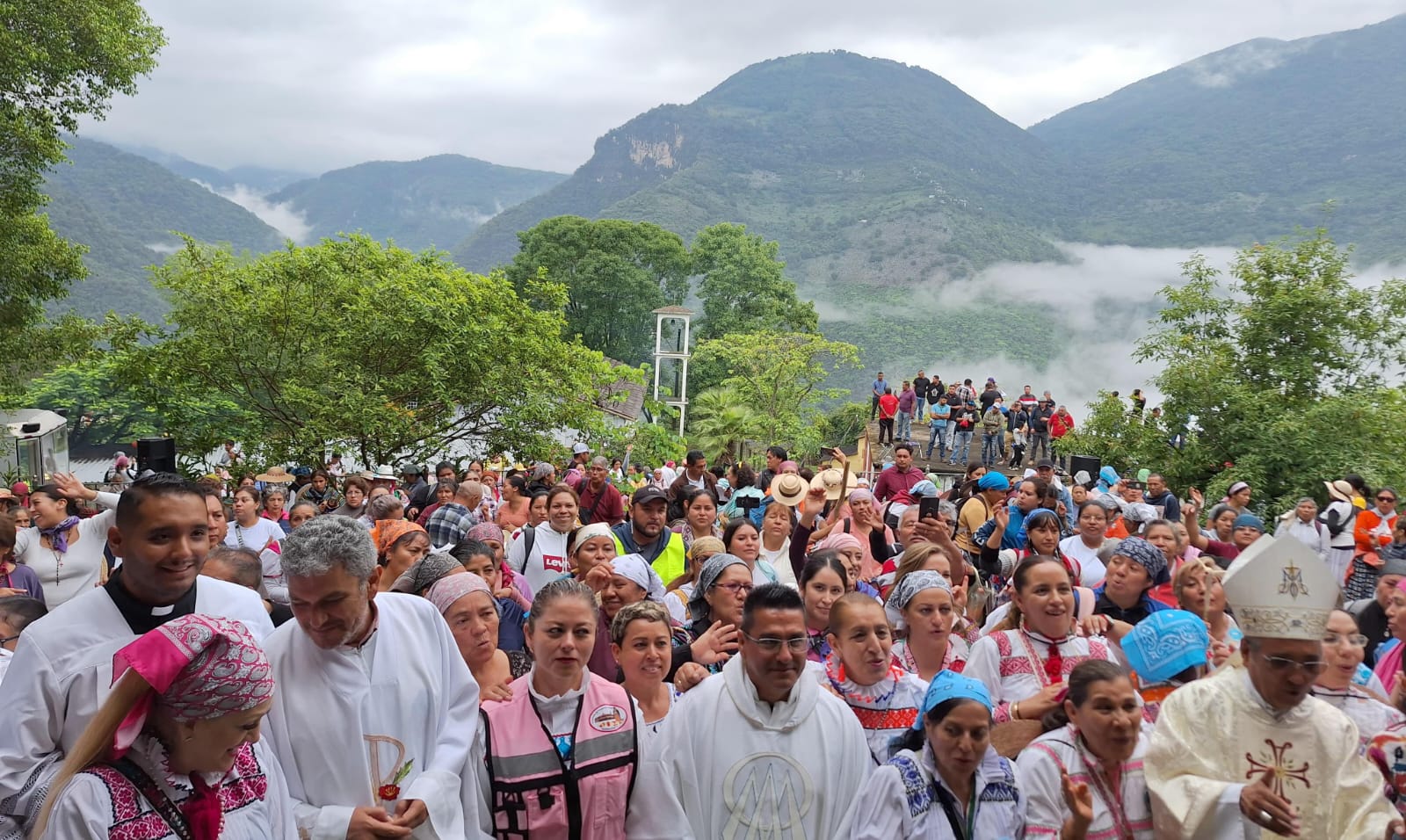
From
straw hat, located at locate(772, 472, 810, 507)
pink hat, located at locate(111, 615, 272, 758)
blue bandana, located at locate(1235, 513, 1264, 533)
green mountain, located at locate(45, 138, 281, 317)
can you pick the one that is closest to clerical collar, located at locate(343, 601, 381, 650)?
pink hat, located at locate(111, 615, 272, 758)

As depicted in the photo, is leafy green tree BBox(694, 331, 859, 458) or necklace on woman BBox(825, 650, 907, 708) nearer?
necklace on woman BBox(825, 650, 907, 708)

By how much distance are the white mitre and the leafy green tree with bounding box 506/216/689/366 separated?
53.6m

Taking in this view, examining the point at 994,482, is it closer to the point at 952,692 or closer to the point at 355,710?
the point at 952,692

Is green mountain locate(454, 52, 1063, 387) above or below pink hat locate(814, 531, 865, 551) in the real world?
above

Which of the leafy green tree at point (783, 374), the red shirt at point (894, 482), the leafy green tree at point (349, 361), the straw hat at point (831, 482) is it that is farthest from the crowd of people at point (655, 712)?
the leafy green tree at point (783, 374)

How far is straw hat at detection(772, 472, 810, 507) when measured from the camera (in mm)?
7684

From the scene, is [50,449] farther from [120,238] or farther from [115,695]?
[120,238]

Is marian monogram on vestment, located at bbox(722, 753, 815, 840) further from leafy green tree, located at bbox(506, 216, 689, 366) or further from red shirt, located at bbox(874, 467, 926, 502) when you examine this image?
leafy green tree, located at bbox(506, 216, 689, 366)

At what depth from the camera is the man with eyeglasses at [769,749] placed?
3238 millimetres

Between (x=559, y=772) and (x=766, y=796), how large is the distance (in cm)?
70

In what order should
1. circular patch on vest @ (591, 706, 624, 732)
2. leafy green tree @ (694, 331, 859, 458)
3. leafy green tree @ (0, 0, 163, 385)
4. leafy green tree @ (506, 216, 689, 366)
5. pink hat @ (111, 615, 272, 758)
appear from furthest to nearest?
leafy green tree @ (506, 216, 689, 366)
leafy green tree @ (694, 331, 859, 458)
leafy green tree @ (0, 0, 163, 385)
circular patch on vest @ (591, 706, 624, 732)
pink hat @ (111, 615, 272, 758)

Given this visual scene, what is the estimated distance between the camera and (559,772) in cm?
313

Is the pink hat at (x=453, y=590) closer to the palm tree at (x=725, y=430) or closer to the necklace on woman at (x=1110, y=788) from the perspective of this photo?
the necklace on woman at (x=1110, y=788)

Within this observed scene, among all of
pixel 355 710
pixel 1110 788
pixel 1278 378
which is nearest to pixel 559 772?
pixel 355 710
